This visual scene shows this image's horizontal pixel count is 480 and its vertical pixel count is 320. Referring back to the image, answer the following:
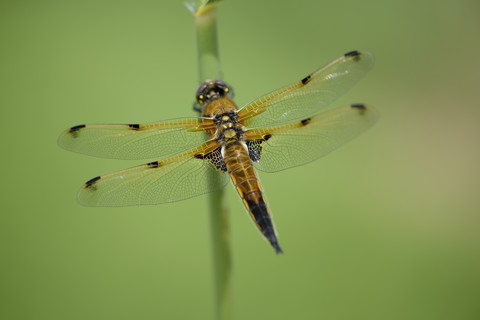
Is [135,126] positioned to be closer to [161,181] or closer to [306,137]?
[161,181]

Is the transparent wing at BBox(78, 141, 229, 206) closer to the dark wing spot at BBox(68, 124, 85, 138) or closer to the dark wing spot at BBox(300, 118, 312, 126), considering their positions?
the dark wing spot at BBox(68, 124, 85, 138)

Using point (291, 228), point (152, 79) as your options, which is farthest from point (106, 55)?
point (291, 228)

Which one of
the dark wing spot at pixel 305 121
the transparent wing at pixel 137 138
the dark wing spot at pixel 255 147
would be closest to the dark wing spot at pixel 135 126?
the transparent wing at pixel 137 138

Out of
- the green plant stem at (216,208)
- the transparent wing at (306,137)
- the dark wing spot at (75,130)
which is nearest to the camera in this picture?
the green plant stem at (216,208)

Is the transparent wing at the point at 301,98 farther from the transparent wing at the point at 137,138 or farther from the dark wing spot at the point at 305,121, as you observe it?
the transparent wing at the point at 137,138

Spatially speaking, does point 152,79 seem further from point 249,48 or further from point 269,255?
point 269,255

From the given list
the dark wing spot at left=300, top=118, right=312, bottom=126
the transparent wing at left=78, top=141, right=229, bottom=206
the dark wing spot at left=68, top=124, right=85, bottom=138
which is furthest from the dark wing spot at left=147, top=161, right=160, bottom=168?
the dark wing spot at left=300, top=118, right=312, bottom=126
